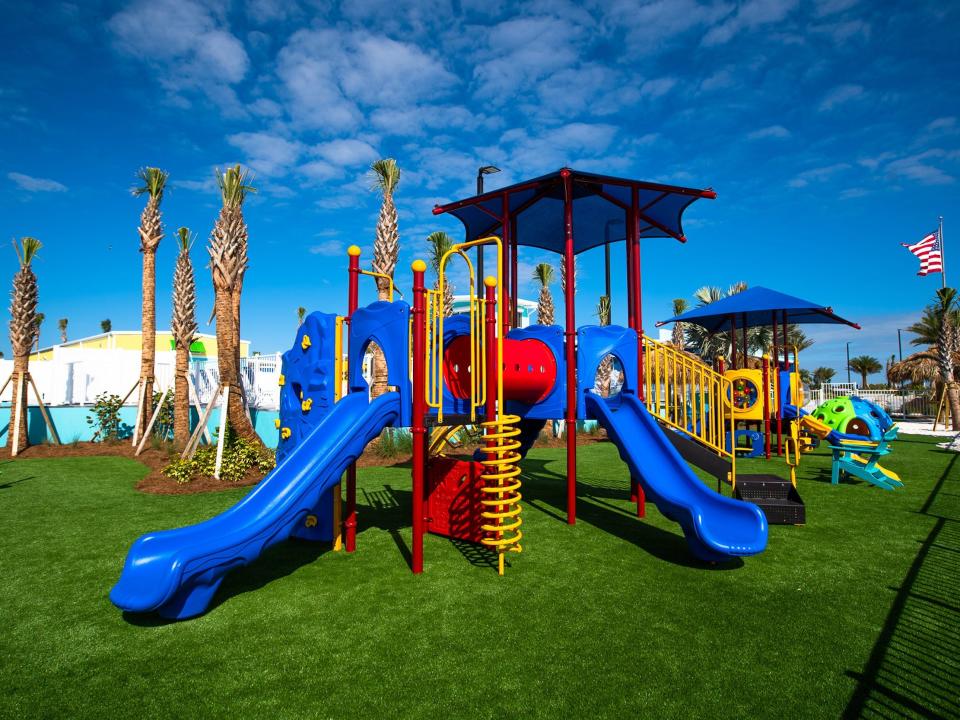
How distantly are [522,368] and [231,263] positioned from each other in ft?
32.5

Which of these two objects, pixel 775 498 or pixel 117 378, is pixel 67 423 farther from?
pixel 775 498

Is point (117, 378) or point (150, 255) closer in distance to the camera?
point (150, 255)

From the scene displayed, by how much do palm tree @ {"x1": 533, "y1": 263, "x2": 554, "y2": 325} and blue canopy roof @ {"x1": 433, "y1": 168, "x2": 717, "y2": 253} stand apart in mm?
13014

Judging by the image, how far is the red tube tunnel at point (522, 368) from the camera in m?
7.91

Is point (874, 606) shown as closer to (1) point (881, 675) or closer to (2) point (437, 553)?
(1) point (881, 675)

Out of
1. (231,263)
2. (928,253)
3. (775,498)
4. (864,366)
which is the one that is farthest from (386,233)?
(864,366)

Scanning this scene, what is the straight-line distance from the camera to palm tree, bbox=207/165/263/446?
1407 cm

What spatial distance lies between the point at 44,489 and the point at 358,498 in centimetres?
652

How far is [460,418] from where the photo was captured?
7223 millimetres

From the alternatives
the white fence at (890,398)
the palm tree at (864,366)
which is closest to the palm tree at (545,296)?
the white fence at (890,398)

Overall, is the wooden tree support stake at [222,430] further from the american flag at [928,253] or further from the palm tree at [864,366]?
the palm tree at [864,366]

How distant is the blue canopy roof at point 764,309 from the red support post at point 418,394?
12.3 meters

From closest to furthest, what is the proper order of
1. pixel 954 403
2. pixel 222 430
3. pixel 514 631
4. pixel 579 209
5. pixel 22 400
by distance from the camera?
pixel 514 631, pixel 579 209, pixel 222 430, pixel 22 400, pixel 954 403

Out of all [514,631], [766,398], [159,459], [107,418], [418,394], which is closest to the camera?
[514,631]
